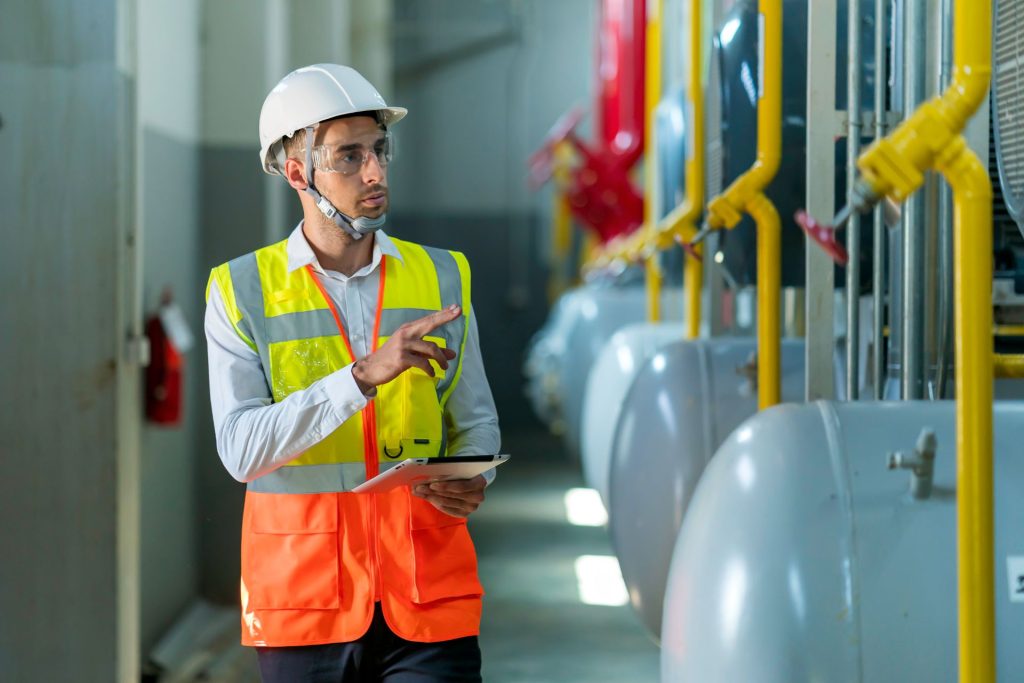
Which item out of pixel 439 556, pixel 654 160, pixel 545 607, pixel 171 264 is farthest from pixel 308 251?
pixel 545 607

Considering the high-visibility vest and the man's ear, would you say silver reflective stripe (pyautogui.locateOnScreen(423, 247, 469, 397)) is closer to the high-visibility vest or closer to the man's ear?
the high-visibility vest

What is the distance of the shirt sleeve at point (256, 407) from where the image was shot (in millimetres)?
1755

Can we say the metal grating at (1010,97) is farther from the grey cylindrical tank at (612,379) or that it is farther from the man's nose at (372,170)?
the grey cylindrical tank at (612,379)

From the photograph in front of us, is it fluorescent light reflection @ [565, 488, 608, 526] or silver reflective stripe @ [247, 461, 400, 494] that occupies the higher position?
silver reflective stripe @ [247, 461, 400, 494]

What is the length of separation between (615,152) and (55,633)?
5.40 m

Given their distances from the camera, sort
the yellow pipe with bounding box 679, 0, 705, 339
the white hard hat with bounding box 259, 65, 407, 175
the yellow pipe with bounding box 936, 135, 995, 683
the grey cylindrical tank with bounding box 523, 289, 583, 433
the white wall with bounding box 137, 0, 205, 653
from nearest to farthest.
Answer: the yellow pipe with bounding box 936, 135, 995, 683 → the white hard hat with bounding box 259, 65, 407, 175 → the yellow pipe with bounding box 679, 0, 705, 339 → the white wall with bounding box 137, 0, 205, 653 → the grey cylindrical tank with bounding box 523, 289, 583, 433

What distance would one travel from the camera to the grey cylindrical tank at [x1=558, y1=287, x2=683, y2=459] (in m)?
6.20

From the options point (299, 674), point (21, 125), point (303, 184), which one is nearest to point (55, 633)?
point (21, 125)

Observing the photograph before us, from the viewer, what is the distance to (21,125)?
324 centimetres

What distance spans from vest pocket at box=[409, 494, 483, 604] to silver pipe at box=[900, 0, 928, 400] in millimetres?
854

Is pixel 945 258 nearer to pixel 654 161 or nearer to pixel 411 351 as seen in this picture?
pixel 411 351

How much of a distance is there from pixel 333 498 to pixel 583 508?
6.52 meters

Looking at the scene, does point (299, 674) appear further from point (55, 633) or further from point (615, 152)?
point (615, 152)

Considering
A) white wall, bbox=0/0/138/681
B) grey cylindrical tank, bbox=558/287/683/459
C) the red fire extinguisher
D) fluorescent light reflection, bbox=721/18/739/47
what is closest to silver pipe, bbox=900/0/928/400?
fluorescent light reflection, bbox=721/18/739/47
